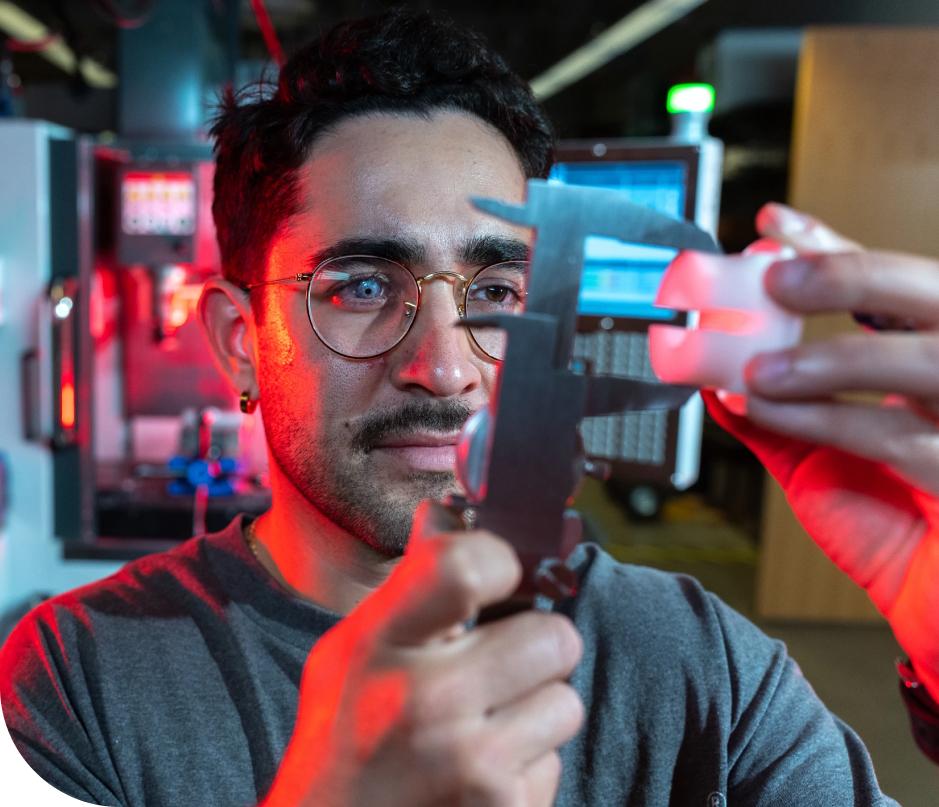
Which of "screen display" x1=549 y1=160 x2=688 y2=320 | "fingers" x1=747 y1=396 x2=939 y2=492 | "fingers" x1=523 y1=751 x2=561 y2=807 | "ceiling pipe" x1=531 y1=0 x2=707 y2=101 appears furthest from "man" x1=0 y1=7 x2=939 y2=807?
"ceiling pipe" x1=531 y1=0 x2=707 y2=101

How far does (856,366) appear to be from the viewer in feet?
1.76

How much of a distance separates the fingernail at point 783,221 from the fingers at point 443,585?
293mm

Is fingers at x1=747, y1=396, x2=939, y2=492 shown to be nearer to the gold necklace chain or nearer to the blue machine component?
the gold necklace chain

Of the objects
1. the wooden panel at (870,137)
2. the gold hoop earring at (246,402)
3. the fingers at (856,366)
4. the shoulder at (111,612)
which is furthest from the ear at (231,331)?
the wooden panel at (870,137)

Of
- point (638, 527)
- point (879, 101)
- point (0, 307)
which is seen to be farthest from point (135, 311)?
point (638, 527)

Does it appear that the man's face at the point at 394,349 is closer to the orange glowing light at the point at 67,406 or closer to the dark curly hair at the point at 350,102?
the dark curly hair at the point at 350,102

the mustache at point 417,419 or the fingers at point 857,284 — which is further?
the mustache at point 417,419

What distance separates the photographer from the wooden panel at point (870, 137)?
3.81 metres

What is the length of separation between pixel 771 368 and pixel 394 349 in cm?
52

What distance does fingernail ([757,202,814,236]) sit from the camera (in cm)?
58

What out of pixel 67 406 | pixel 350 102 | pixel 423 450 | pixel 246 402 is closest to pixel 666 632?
pixel 423 450

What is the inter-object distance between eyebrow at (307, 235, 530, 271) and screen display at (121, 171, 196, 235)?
5.51ft

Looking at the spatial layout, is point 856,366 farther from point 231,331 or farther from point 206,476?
point 206,476

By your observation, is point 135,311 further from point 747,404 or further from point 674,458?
point 747,404
